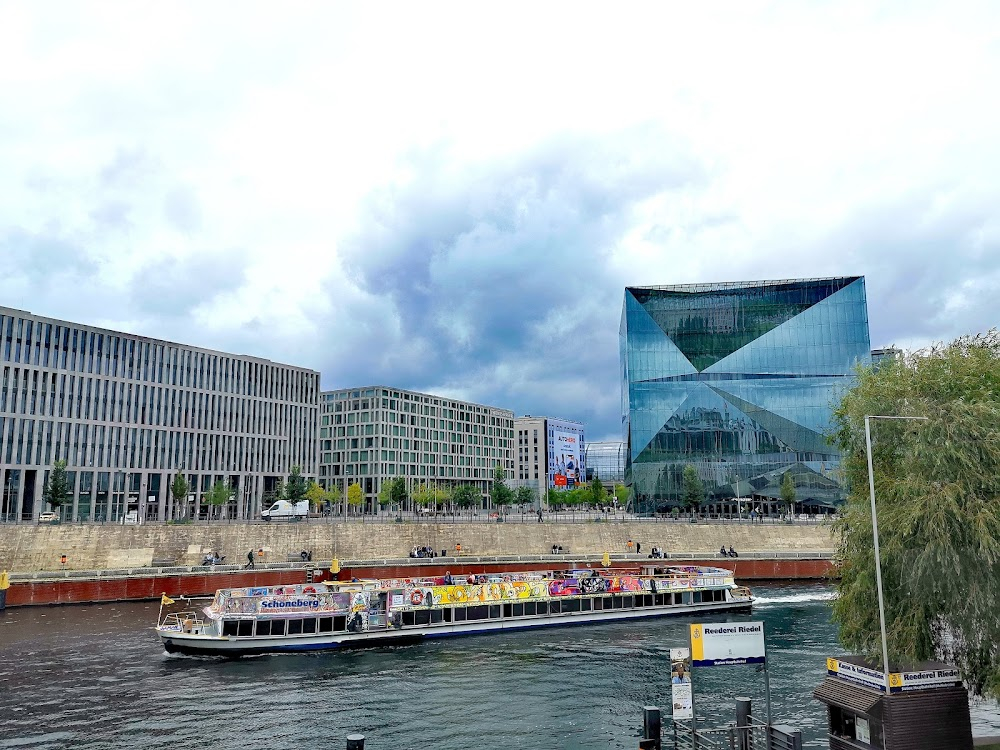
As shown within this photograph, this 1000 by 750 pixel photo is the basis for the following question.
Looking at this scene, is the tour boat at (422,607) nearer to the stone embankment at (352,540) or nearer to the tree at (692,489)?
the stone embankment at (352,540)

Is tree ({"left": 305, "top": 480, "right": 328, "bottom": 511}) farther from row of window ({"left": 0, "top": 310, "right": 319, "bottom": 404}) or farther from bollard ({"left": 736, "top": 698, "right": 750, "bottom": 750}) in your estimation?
bollard ({"left": 736, "top": 698, "right": 750, "bottom": 750})

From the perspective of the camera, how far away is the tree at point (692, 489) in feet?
421

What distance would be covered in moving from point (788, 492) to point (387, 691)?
99165 millimetres

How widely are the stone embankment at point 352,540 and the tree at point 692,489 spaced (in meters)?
24.6

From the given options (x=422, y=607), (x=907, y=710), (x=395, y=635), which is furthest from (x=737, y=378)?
(x=907, y=710)

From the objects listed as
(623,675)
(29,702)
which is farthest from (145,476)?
(623,675)

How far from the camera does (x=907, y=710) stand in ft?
73.8

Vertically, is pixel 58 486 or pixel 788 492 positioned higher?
pixel 58 486

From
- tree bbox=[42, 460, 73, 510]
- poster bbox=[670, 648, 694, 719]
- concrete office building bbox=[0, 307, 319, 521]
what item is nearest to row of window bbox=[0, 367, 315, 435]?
concrete office building bbox=[0, 307, 319, 521]

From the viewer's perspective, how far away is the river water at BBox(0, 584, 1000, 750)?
33.7 metres

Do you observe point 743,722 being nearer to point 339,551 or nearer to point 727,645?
point 727,645

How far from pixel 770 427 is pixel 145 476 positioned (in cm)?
11389

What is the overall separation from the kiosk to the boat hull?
38423 millimetres

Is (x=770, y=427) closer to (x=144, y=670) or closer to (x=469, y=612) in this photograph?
(x=469, y=612)
